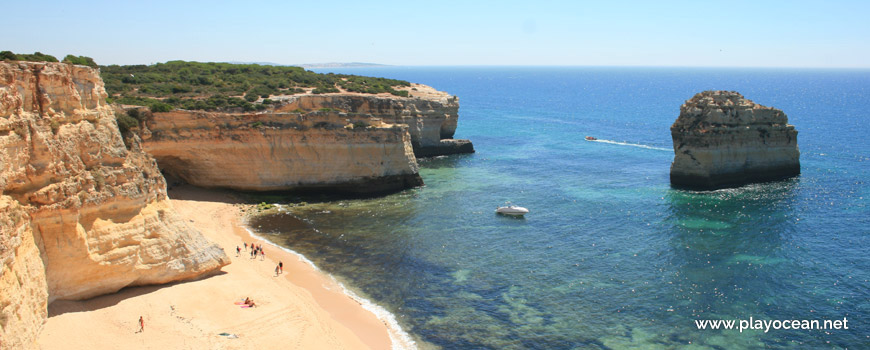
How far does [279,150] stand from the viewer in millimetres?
45031

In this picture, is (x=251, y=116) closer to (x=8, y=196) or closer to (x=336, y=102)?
(x=336, y=102)

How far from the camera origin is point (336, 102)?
59.9 m

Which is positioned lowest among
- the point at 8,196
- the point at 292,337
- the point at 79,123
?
the point at 292,337

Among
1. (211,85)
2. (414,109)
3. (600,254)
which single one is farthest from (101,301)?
(414,109)

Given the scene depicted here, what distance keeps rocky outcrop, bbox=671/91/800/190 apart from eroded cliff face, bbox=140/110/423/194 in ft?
79.0

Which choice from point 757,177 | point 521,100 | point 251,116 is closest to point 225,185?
point 251,116

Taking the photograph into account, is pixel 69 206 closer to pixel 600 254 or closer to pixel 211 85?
pixel 600 254

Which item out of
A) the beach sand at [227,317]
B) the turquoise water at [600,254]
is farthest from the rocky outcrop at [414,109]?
the beach sand at [227,317]

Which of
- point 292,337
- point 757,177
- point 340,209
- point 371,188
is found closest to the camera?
point 292,337

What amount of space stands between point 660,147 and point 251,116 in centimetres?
5114

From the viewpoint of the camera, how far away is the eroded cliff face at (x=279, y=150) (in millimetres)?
42906

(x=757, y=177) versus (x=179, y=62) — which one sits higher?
(x=179, y=62)

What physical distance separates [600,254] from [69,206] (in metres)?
26.0

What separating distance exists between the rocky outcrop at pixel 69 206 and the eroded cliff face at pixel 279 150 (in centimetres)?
1756
